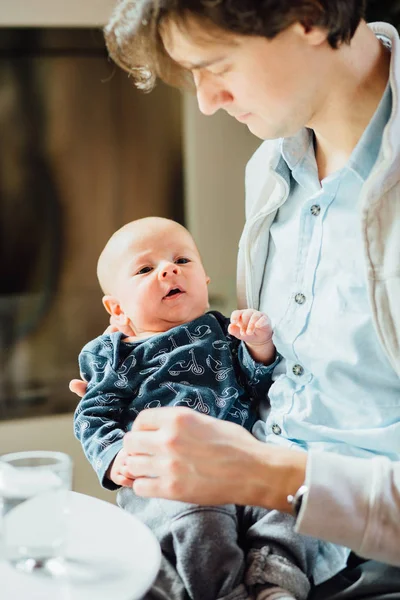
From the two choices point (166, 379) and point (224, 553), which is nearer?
point (224, 553)

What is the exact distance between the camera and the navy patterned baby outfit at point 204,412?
93cm

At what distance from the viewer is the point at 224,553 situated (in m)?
0.93

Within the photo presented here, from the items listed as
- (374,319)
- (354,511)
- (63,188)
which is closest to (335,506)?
(354,511)

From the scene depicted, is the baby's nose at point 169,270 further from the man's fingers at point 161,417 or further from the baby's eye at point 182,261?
the man's fingers at point 161,417

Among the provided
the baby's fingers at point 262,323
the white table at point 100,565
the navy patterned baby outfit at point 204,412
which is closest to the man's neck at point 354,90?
the baby's fingers at point 262,323

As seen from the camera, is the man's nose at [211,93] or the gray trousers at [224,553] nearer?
the gray trousers at [224,553]

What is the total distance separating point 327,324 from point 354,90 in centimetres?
31

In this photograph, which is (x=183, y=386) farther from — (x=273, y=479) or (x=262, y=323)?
(x=273, y=479)

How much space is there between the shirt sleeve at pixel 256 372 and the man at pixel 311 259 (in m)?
0.02

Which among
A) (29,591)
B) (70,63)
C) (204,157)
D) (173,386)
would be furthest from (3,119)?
(29,591)

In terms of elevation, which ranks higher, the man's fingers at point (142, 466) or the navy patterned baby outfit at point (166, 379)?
the man's fingers at point (142, 466)

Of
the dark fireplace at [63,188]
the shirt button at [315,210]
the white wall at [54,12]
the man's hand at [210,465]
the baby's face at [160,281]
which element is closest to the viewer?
the man's hand at [210,465]

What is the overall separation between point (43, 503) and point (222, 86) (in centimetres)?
56

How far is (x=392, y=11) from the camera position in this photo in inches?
89.4
